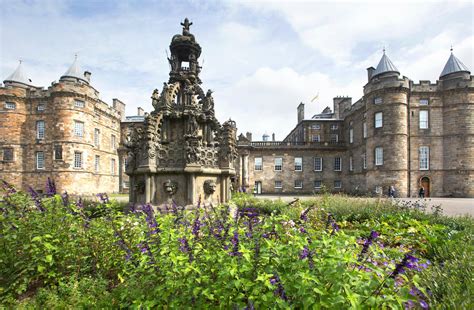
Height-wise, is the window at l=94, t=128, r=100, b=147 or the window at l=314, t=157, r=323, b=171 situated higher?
the window at l=94, t=128, r=100, b=147

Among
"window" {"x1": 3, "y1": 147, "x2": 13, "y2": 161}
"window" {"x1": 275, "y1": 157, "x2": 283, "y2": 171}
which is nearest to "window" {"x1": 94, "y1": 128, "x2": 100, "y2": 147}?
"window" {"x1": 3, "y1": 147, "x2": 13, "y2": 161}

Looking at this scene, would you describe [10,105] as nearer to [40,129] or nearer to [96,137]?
[40,129]

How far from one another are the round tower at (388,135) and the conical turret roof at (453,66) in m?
5.19

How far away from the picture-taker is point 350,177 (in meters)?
32.2

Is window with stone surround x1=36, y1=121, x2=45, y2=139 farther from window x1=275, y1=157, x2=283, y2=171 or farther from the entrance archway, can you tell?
the entrance archway

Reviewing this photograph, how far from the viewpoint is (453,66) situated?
26.8 m

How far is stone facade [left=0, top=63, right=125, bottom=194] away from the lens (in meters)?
27.4

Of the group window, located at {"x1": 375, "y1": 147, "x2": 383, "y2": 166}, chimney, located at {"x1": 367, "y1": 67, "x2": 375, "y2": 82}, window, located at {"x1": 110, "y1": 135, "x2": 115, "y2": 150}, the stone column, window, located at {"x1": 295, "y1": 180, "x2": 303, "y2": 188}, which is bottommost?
window, located at {"x1": 295, "y1": 180, "x2": 303, "y2": 188}

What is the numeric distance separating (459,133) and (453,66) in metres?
8.08

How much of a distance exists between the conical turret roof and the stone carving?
33.3 m

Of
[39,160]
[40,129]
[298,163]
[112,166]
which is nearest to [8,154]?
[39,160]

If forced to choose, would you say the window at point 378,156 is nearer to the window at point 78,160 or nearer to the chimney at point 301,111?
the chimney at point 301,111

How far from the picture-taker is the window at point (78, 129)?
92.2 feet

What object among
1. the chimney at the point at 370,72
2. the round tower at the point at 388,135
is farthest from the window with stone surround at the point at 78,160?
the chimney at the point at 370,72
